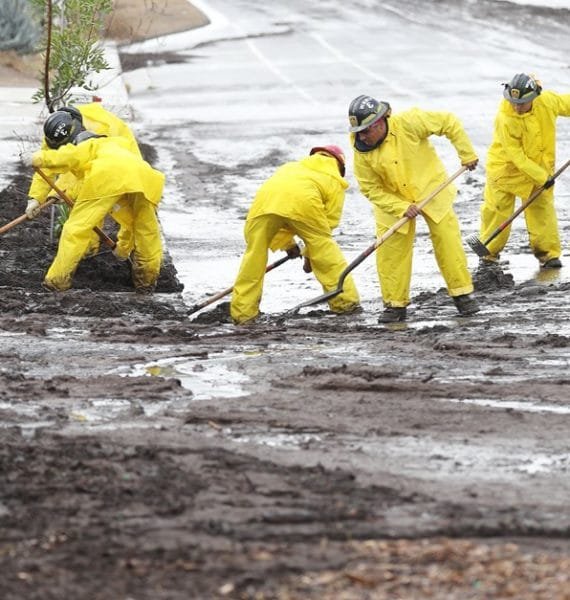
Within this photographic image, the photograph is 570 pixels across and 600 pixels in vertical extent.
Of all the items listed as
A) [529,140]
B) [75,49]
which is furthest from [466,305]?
[75,49]

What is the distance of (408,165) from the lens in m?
10.3

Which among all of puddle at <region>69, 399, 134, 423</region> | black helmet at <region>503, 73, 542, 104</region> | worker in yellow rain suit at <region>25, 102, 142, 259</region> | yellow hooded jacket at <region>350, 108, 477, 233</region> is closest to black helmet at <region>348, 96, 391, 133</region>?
yellow hooded jacket at <region>350, 108, 477, 233</region>

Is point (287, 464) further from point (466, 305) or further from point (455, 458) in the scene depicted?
point (466, 305)

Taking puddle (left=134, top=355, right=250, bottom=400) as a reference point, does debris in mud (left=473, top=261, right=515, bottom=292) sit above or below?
below

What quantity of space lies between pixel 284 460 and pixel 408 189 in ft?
15.1

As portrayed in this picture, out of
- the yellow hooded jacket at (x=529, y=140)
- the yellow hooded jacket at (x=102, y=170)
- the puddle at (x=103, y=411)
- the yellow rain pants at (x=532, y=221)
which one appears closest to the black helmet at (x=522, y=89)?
the yellow hooded jacket at (x=529, y=140)

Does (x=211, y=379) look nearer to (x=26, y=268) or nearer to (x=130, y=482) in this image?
(x=130, y=482)

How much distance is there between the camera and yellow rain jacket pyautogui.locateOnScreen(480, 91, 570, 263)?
11.7 meters

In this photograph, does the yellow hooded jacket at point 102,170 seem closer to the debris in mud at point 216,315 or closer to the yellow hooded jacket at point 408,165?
the debris in mud at point 216,315

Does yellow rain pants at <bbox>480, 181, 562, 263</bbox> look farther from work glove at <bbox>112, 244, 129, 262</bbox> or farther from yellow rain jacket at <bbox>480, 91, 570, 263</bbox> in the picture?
work glove at <bbox>112, 244, 129, 262</bbox>

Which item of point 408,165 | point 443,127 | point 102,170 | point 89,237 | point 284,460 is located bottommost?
point 89,237

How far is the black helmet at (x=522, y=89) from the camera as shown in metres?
11.4

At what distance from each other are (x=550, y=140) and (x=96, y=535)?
7.62 m

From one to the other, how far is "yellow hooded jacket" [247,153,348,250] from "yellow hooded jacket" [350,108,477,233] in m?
0.24
